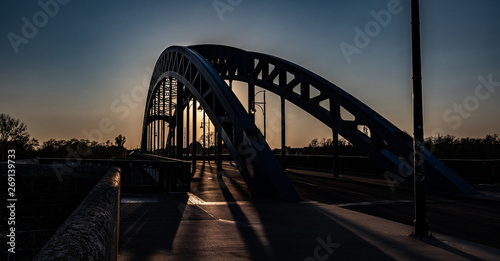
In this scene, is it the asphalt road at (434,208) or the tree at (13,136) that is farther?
the tree at (13,136)

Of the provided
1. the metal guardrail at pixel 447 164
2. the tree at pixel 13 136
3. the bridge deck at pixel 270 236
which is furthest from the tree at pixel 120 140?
the bridge deck at pixel 270 236

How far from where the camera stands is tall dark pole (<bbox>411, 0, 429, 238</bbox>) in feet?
25.7

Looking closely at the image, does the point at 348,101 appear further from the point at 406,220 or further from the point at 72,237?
the point at 72,237

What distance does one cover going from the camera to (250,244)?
718cm

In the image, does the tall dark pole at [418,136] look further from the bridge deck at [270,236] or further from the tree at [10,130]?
the tree at [10,130]

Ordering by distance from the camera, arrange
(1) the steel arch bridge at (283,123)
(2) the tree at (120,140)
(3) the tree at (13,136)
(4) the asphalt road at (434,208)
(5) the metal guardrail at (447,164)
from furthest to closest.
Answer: (2) the tree at (120,140) → (3) the tree at (13,136) → (5) the metal guardrail at (447,164) → (1) the steel arch bridge at (283,123) → (4) the asphalt road at (434,208)

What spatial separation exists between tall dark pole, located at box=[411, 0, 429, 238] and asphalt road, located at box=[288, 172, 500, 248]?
3.88 feet

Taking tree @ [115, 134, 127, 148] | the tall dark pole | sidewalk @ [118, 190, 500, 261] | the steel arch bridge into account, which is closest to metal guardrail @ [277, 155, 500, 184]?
the steel arch bridge

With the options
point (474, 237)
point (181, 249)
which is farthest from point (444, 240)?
point (181, 249)

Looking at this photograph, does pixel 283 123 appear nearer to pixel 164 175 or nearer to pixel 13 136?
pixel 164 175

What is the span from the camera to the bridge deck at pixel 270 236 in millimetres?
6488

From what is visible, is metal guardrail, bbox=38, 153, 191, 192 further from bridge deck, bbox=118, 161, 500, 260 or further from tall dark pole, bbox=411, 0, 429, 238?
tall dark pole, bbox=411, 0, 429, 238

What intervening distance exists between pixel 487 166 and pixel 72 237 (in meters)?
22.4

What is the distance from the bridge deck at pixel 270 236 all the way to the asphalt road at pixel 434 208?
99cm
